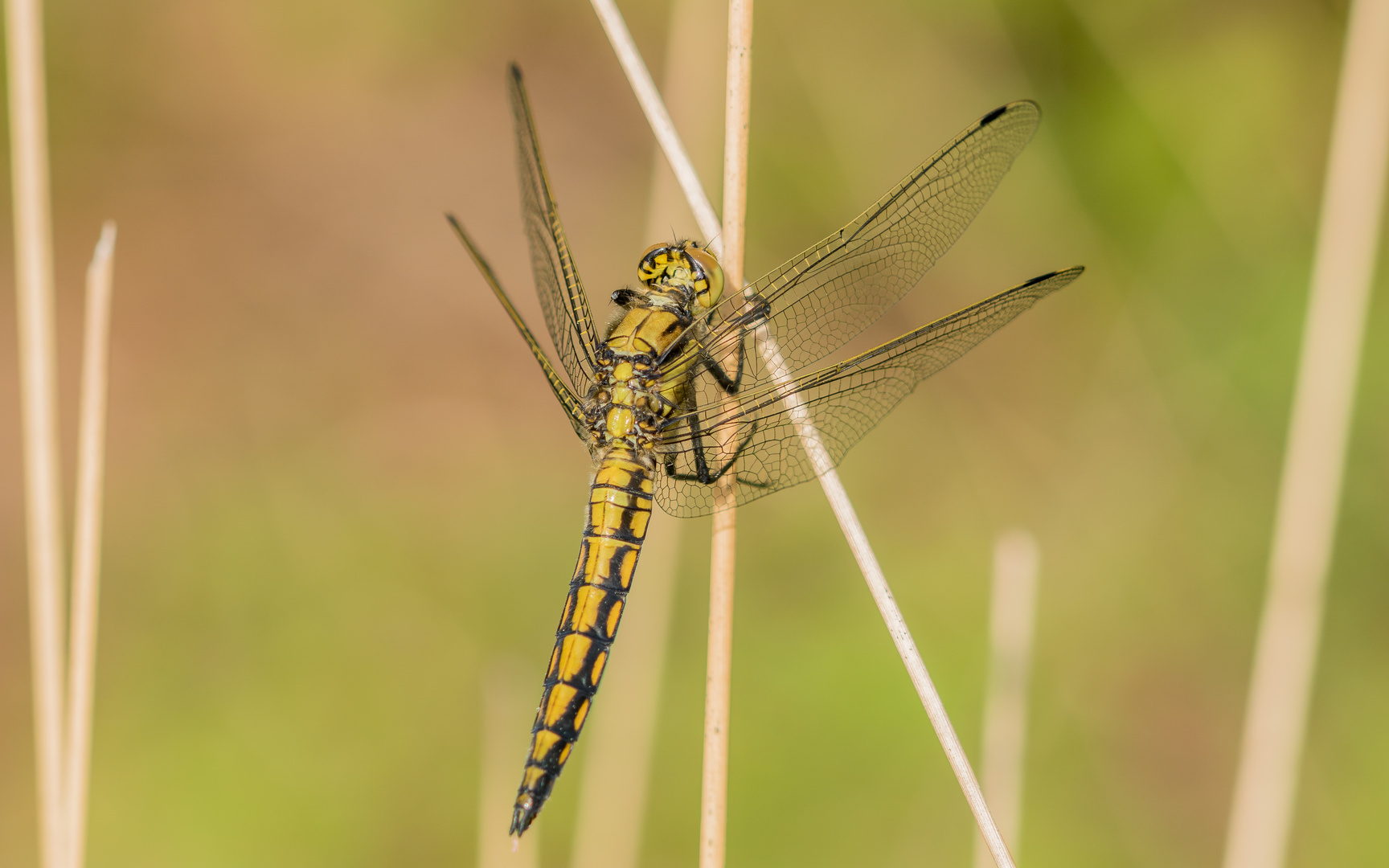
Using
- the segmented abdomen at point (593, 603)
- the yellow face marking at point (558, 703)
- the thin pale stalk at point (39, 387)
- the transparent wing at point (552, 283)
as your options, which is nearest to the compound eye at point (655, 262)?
the transparent wing at point (552, 283)

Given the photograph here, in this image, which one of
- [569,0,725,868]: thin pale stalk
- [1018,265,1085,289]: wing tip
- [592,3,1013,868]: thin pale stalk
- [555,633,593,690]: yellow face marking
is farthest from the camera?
[569,0,725,868]: thin pale stalk

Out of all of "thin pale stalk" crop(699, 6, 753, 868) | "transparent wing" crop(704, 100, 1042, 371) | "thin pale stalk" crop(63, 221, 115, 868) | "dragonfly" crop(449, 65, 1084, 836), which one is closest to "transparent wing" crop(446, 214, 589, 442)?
"dragonfly" crop(449, 65, 1084, 836)

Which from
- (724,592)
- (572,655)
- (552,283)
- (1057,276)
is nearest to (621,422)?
(552,283)

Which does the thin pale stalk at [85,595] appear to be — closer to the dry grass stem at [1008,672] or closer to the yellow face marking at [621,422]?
the yellow face marking at [621,422]

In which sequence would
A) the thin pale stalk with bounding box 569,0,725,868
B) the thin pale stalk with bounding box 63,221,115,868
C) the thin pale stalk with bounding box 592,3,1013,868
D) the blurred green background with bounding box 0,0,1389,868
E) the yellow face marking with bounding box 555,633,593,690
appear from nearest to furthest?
the thin pale stalk with bounding box 592,3,1013,868, the thin pale stalk with bounding box 63,221,115,868, the yellow face marking with bounding box 555,633,593,690, the thin pale stalk with bounding box 569,0,725,868, the blurred green background with bounding box 0,0,1389,868

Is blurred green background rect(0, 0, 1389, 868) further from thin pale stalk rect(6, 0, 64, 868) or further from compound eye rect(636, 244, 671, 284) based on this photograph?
thin pale stalk rect(6, 0, 64, 868)

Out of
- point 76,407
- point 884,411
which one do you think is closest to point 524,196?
point 884,411

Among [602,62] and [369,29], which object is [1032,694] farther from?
[369,29]
